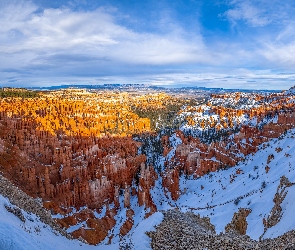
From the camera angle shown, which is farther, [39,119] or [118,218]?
[39,119]

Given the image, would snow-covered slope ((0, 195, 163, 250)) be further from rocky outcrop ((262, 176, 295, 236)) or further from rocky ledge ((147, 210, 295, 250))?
rocky outcrop ((262, 176, 295, 236))

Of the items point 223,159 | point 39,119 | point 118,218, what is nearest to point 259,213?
point 118,218

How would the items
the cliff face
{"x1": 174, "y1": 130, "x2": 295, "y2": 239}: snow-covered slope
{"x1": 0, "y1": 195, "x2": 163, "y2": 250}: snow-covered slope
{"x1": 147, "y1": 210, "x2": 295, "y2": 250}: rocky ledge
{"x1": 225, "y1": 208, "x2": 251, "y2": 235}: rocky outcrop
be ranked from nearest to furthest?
{"x1": 0, "y1": 195, "x2": 163, "y2": 250}: snow-covered slope < {"x1": 147, "y1": 210, "x2": 295, "y2": 250}: rocky ledge < {"x1": 225, "y1": 208, "x2": 251, "y2": 235}: rocky outcrop < {"x1": 174, "y1": 130, "x2": 295, "y2": 239}: snow-covered slope < the cliff face

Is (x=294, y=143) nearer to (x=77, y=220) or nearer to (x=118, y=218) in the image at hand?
(x=118, y=218)

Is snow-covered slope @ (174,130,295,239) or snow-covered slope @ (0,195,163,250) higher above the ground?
snow-covered slope @ (0,195,163,250)

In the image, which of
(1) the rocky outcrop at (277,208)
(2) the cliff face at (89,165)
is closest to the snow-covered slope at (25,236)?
(1) the rocky outcrop at (277,208)

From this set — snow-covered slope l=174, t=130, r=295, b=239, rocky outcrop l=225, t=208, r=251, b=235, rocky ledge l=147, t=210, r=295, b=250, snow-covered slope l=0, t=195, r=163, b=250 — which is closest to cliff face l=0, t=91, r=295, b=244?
snow-covered slope l=174, t=130, r=295, b=239

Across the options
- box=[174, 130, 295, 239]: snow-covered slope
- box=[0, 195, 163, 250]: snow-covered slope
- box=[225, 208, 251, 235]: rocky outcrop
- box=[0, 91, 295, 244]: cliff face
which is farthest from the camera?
box=[0, 91, 295, 244]: cliff face

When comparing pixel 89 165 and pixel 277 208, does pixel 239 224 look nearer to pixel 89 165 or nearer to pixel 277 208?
pixel 277 208

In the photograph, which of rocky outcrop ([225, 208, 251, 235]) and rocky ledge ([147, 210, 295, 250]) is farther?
rocky outcrop ([225, 208, 251, 235])

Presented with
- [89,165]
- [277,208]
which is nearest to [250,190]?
[277,208]

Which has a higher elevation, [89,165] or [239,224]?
[239,224]
